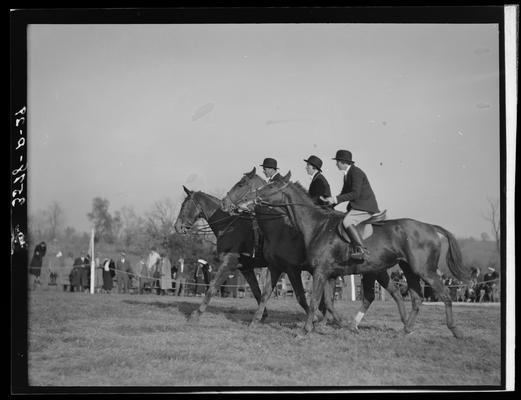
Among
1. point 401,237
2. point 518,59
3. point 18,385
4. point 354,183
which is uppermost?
point 518,59

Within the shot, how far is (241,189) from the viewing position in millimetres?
14672

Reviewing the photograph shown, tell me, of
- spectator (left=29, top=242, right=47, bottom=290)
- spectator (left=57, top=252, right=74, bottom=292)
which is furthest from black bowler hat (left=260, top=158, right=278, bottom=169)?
spectator (left=57, top=252, right=74, bottom=292)

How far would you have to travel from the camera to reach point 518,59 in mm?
13141

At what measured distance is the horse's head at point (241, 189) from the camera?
14.5 metres

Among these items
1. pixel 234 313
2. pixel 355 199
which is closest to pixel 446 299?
pixel 355 199

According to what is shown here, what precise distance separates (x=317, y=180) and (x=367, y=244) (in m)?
1.96

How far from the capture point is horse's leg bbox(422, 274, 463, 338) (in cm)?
1388

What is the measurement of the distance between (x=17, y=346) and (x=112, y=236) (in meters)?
22.8

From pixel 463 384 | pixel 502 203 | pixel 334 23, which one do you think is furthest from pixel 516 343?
pixel 334 23

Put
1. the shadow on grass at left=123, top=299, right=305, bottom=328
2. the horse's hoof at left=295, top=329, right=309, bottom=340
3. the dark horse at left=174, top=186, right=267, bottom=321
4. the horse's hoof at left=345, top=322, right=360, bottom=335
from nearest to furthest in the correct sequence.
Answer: the horse's hoof at left=295, top=329, right=309, bottom=340
the horse's hoof at left=345, top=322, right=360, bottom=335
the shadow on grass at left=123, top=299, right=305, bottom=328
the dark horse at left=174, top=186, right=267, bottom=321

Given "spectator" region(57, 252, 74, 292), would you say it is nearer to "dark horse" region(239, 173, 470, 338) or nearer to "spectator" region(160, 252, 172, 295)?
"spectator" region(160, 252, 172, 295)

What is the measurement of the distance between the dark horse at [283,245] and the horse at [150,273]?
10.3 metres

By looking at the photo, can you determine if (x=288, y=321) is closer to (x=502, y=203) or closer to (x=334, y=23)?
(x=502, y=203)

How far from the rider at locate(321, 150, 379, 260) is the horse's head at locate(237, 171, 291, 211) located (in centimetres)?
101
